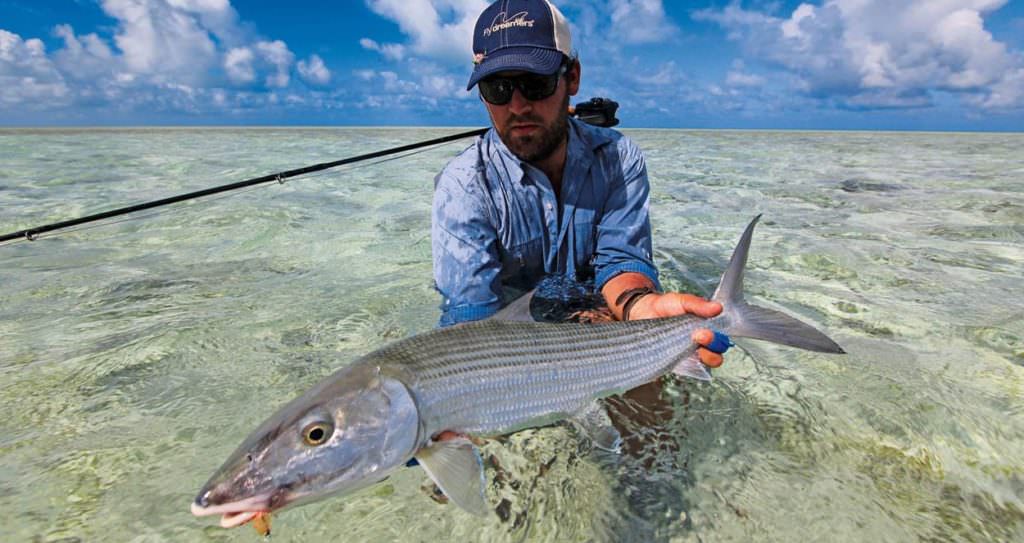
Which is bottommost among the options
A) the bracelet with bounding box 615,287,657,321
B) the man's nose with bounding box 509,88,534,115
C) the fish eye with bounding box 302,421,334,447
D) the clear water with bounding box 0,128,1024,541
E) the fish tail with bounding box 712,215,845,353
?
the clear water with bounding box 0,128,1024,541

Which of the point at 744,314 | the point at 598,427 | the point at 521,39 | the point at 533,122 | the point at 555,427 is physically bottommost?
the point at 555,427

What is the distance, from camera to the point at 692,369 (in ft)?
8.14

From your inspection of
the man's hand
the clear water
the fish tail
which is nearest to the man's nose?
the man's hand

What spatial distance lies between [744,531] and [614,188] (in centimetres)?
217

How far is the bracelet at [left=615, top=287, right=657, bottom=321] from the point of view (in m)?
3.09

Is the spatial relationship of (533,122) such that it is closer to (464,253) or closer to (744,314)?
(464,253)

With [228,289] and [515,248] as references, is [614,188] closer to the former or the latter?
[515,248]

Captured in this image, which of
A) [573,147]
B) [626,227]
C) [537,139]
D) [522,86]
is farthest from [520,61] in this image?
[626,227]

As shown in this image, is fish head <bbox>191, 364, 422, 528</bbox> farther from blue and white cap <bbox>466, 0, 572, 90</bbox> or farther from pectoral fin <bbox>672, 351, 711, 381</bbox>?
blue and white cap <bbox>466, 0, 572, 90</bbox>

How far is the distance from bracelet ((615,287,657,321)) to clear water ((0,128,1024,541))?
47 centimetres

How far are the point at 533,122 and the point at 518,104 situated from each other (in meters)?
0.13

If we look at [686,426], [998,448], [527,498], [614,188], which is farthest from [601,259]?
[998,448]

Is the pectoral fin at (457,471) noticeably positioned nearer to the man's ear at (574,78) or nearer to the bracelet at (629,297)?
the bracelet at (629,297)

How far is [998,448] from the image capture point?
2521 mm
